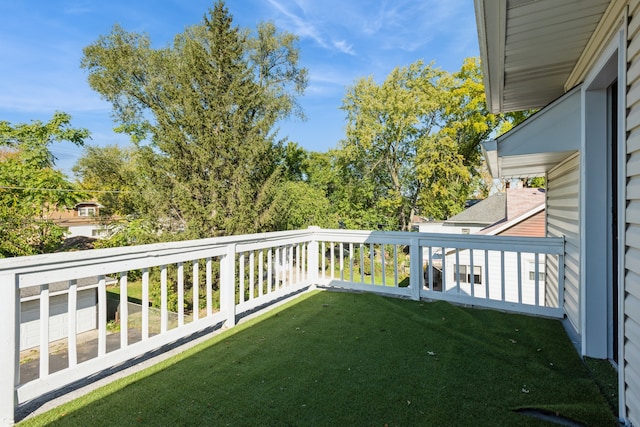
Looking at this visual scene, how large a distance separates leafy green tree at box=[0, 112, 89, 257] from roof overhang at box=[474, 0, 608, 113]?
12.4 metres

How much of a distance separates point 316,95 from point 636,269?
16.1 meters

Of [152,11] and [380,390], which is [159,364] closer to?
[380,390]

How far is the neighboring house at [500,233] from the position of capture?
9422 millimetres

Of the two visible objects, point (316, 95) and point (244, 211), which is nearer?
point (244, 211)

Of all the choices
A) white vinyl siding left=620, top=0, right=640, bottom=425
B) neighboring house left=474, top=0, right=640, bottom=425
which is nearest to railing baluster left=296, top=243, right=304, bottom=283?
neighboring house left=474, top=0, right=640, bottom=425

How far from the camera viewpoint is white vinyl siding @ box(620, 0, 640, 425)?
148 cm

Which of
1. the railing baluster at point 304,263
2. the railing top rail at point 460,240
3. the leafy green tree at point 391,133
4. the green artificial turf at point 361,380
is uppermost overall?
the leafy green tree at point 391,133

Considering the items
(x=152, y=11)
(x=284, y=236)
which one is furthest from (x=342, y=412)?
(x=152, y=11)

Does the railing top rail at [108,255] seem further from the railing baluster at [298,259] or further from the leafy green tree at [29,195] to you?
the leafy green tree at [29,195]

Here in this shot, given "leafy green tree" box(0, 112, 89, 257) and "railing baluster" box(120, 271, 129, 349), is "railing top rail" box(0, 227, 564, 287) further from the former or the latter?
"leafy green tree" box(0, 112, 89, 257)

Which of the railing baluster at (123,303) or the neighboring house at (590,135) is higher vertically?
the neighboring house at (590,135)

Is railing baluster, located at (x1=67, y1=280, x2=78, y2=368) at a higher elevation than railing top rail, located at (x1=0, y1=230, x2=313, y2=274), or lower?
lower

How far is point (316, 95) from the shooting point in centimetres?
1617

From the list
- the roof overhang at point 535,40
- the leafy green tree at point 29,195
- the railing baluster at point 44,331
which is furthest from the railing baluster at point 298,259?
the leafy green tree at point 29,195
